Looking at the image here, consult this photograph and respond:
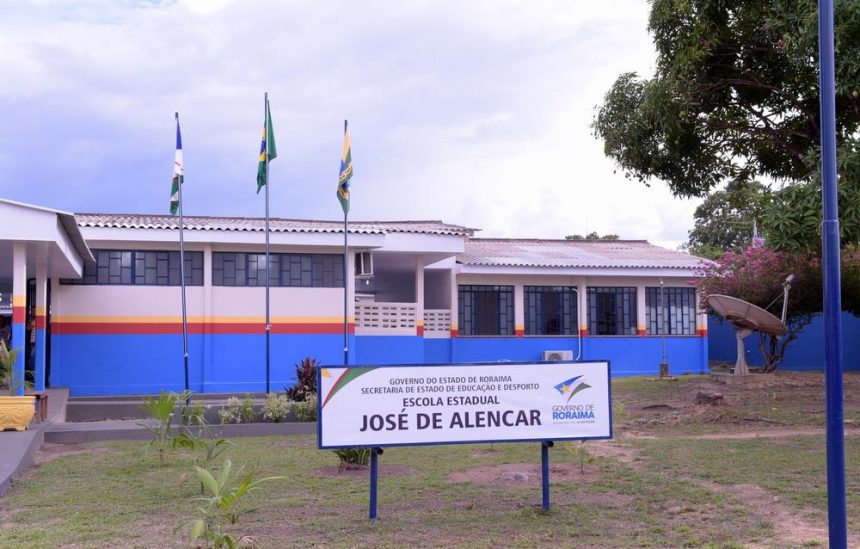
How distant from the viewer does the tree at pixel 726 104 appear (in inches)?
482

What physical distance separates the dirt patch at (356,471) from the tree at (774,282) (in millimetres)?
14378

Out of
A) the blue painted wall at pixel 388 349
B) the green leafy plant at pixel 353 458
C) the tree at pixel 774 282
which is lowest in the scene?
the green leafy plant at pixel 353 458

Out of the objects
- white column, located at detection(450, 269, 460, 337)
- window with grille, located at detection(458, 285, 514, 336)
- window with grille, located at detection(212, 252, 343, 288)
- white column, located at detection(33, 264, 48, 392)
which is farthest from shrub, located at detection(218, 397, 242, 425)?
window with grille, located at detection(458, 285, 514, 336)

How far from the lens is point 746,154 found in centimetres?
1633

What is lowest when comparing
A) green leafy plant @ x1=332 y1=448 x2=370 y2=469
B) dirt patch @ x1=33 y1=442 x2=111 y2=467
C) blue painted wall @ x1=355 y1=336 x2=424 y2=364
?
dirt patch @ x1=33 y1=442 x2=111 y2=467

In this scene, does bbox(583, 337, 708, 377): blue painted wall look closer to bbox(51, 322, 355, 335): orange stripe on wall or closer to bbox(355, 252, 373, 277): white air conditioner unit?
bbox(355, 252, 373, 277): white air conditioner unit

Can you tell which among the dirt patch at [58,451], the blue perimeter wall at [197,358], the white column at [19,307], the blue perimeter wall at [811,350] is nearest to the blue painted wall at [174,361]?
the blue perimeter wall at [197,358]

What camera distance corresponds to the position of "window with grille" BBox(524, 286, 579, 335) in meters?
27.0

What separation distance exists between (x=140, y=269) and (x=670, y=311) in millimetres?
15482

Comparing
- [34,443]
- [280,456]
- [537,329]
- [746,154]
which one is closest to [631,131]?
[746,154]

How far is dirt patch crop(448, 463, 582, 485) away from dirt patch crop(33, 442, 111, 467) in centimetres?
578

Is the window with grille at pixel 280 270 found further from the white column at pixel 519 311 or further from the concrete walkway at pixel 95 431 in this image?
the white column at pixel 519 311

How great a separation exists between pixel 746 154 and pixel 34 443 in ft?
40.8

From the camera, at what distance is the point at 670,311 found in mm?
28000
